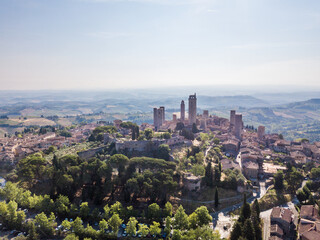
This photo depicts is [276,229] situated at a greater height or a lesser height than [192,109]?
lesser

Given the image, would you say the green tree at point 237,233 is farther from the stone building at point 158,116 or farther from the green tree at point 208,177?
the stone building at point 158,116

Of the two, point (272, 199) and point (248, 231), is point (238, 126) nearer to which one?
point (272, 199)

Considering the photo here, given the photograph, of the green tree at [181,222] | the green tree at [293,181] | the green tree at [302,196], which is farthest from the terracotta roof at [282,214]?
the green tree at [181,222]

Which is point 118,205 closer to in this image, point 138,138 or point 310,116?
A: point 138,138

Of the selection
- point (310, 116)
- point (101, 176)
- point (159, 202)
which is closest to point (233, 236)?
point (159, 202)

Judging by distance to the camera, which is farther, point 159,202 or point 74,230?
point 159,202

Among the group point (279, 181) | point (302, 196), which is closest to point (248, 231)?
point (302, 196)

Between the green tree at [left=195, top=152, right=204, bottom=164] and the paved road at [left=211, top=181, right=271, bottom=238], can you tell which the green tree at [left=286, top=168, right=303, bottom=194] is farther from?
the green tree at [left=195, top=152, right=204, bottom=164]

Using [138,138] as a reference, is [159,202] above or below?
below

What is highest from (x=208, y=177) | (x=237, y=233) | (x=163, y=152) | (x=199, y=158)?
(x=163, y=152)

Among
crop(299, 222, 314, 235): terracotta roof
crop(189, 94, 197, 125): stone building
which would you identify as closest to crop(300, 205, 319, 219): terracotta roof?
crop(299, 222, 314, 235): terracotta roof

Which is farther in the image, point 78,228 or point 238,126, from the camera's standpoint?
point 238,126
